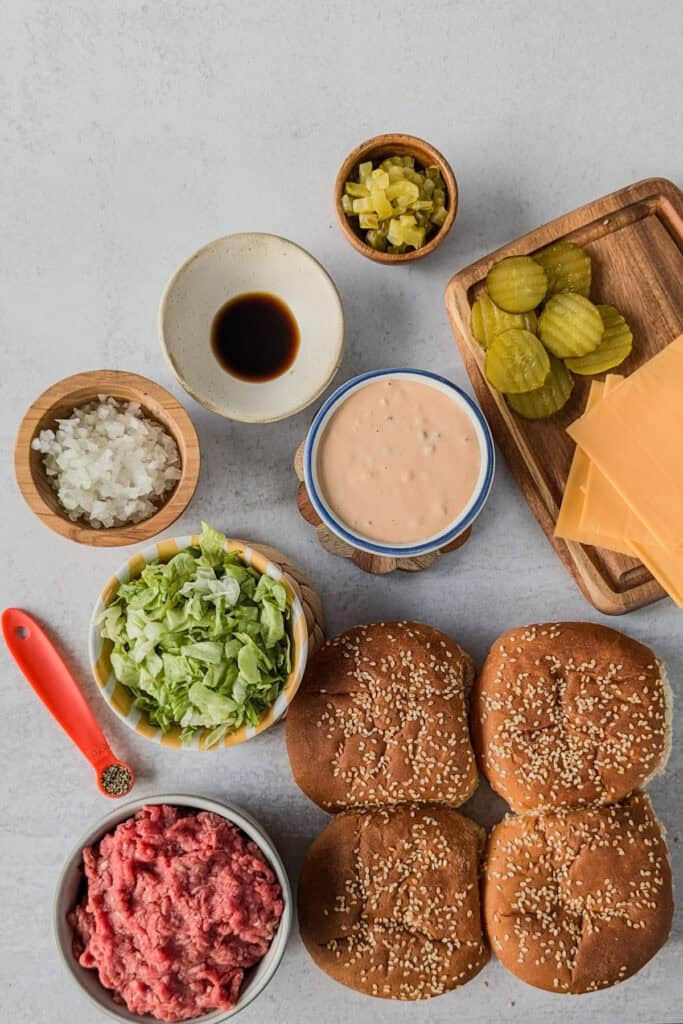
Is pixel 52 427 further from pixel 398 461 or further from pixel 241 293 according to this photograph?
pixel 398 461

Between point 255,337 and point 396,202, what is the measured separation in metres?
0.51

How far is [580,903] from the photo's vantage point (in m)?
2.43

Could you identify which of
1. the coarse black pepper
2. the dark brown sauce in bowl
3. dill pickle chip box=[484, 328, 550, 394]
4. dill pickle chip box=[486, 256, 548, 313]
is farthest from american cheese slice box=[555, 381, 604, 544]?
the coarse black pepper

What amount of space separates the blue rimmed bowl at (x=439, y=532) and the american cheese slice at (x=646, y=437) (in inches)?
11.5

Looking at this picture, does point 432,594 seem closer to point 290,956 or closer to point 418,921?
point 418,921

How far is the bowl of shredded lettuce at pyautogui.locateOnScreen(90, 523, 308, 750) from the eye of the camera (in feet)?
7.45

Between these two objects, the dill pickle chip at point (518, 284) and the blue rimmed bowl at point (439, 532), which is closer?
the blue rimmed bowl at point (439, 532)

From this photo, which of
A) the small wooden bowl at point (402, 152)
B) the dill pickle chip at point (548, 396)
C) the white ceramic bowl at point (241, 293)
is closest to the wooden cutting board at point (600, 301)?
the dill pickle chip at point (548, 396)

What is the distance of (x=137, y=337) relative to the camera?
271 cm

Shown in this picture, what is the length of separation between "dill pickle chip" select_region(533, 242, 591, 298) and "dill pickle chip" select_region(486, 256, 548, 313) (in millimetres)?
62

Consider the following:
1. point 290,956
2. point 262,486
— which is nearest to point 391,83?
point 262,486

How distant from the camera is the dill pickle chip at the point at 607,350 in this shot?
2510 mm

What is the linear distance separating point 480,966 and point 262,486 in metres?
1.41

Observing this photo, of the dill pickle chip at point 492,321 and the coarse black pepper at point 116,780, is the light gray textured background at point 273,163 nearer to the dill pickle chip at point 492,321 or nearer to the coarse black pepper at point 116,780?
the dill pickle chip at point 492,321
